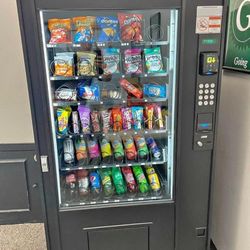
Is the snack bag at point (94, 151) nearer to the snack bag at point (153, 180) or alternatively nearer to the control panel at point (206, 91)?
the snack bag at point (153, 180)

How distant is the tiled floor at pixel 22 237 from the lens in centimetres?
208

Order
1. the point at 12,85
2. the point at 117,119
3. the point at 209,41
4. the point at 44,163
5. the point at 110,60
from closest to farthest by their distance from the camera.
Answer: the point at 209,41
the point at 44,163
the point at 110,60
the point at 117,119
the point at 12,85

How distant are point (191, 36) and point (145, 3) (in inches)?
11.4

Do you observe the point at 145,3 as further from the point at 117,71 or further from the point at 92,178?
the point at 92,178

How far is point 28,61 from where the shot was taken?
4.24 feet

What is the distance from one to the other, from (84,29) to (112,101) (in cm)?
45

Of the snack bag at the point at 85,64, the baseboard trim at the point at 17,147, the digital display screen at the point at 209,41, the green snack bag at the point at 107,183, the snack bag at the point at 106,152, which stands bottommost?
the green snack bag at the point at 107,183

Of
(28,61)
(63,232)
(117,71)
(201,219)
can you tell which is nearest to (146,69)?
(117,71)

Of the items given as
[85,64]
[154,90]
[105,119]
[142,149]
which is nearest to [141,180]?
[142,149]

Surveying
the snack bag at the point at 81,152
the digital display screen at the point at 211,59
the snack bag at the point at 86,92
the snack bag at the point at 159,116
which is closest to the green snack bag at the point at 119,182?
the snack bag at the point at 81,152

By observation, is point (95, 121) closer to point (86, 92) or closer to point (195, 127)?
point (86, 92)

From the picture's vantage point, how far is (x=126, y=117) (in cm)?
165

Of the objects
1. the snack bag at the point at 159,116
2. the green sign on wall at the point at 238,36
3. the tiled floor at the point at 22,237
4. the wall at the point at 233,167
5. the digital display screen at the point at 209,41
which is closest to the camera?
the digital display screen at the point at 209,41

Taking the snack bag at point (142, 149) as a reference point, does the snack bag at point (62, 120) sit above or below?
above
